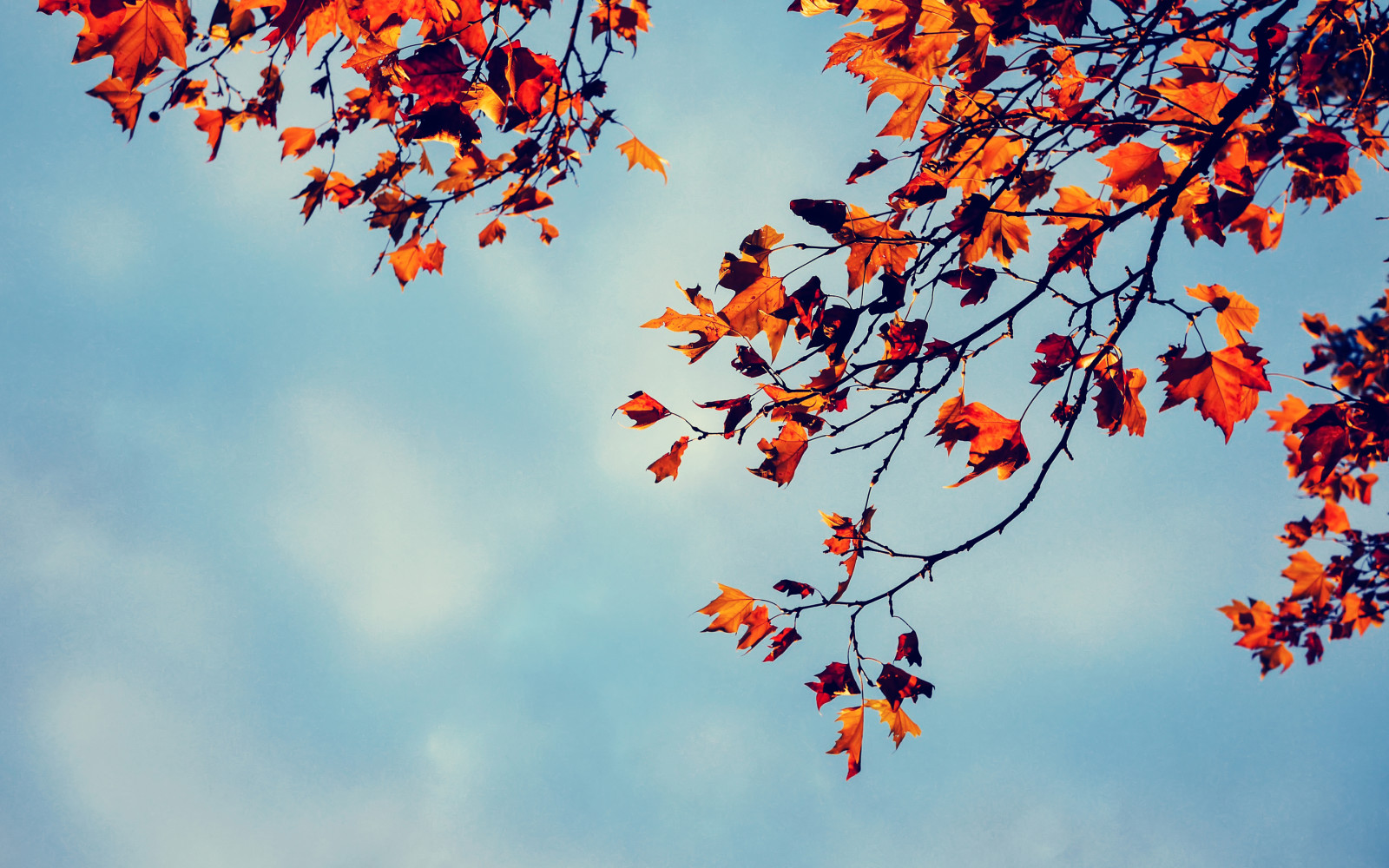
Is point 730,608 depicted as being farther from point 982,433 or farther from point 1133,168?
point 1133,168

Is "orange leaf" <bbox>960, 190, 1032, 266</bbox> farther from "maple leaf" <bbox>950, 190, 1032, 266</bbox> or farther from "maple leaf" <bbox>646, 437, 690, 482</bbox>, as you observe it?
"maple leaf" <bbox>646, 437, 690, 482</bbox>

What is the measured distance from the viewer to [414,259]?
281cm

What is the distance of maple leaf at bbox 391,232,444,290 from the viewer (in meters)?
2.75

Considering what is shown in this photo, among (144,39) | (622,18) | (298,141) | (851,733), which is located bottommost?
(851,733)

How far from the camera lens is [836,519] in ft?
7.34

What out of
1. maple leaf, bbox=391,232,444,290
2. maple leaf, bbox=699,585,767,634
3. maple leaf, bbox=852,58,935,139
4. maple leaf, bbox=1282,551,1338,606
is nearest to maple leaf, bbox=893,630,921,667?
maple leaf, bbox=699,585,767,634

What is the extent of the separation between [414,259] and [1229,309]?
3.13 meters

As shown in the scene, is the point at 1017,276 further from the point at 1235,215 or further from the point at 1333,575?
the point at 1333,575

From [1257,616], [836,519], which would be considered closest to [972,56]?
[836,519]

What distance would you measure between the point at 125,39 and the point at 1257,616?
23.8 ft

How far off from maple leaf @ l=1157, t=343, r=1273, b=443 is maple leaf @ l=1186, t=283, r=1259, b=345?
255 millimetres

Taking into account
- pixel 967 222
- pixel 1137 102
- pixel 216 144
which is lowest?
pixel 967 222

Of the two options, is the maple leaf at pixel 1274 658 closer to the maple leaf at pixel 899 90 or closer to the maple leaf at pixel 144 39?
the maple leaf at pixel 899 90

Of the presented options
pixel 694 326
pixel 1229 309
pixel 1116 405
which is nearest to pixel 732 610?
pixel 694 326
